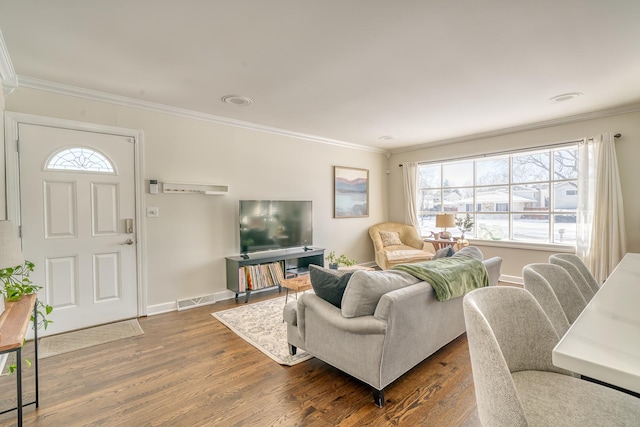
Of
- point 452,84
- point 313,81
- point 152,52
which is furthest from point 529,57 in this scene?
point 152,52

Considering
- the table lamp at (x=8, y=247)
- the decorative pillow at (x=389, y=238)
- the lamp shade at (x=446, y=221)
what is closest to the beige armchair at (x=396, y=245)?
the decorative pillow at (x=389, y=238)

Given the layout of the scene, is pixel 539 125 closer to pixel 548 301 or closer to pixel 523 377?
pixel 548 301

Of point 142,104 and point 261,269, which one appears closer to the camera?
point 142,104

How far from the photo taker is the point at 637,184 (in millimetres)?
3949

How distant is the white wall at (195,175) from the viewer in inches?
135

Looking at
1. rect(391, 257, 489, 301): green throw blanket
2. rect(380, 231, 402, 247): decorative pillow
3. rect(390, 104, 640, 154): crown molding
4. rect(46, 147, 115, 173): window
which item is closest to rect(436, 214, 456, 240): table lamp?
rect(380, 231, 402, 247): decorative pillow

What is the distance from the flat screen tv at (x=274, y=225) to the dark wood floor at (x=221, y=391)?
170 centimetres

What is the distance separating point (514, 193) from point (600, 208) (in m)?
1.19

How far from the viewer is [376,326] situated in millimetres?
1914

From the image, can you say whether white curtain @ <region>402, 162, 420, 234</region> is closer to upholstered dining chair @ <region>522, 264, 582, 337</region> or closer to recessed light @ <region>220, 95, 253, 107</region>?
recessed light @ <region>220, 95, 253, 107</region>

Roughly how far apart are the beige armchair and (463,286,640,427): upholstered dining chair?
4.00 m

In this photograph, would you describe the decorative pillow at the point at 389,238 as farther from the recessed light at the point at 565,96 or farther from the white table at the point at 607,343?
the white table at the point at 607,343

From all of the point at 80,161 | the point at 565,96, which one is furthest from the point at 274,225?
the point at 565,96

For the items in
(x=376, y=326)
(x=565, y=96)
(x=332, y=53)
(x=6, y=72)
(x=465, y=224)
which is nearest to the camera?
(x=376, y=326)
